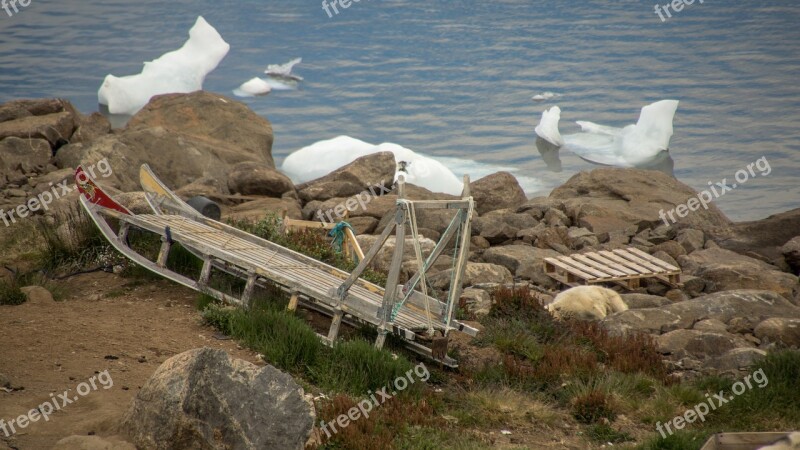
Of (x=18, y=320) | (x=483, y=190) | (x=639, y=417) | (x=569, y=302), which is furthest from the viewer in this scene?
(x=483, y=190)

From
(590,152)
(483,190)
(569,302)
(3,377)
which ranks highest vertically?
(3,377)

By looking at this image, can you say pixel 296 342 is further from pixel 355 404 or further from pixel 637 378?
pixel 637 378

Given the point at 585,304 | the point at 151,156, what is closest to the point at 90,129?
the point at 151,156

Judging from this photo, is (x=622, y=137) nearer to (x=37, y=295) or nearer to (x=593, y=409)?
(x=593, y=409)

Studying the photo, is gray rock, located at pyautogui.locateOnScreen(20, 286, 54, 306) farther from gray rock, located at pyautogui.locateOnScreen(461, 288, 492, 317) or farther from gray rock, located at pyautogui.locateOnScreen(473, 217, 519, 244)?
gray rock, located at pyautogui.locateOnScreen(473, 217, 519, 244)

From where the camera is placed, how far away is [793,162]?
27.3 meters

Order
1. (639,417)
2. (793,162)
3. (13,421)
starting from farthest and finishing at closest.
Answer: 1. (793,162)
2. (639,417)
3. (13,421)

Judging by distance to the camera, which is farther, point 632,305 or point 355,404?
point 632,305

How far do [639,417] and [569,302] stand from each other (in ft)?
9.34

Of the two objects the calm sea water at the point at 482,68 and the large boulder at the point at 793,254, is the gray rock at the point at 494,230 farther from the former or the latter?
the calm sea water at the point at 482,68

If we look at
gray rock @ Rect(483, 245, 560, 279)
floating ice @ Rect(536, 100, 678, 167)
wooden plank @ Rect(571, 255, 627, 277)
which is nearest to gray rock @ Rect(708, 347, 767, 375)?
wooden plank @ Rect(571, 255, 627, 277)

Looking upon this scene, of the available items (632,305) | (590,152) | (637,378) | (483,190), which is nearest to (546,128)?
(590,152)

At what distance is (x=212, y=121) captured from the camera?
21453 millimetres

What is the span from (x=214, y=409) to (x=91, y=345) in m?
2.47
